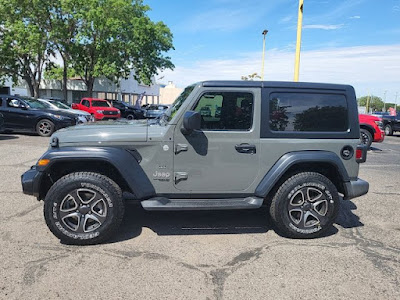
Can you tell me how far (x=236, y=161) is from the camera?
374cm

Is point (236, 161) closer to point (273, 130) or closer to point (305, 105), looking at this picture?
point (273, 130)

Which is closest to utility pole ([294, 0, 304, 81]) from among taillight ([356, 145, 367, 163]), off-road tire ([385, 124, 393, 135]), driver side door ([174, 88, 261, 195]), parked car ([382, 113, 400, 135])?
taillight ([356, 145, 367, 163])

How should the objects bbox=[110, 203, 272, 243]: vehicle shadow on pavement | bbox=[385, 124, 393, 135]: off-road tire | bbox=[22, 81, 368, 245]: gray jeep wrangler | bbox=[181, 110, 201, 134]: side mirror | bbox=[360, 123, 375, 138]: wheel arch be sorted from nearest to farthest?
bbox=[181, 110, 201, 134]: side mirror
bbox=[22, 81, 368, 245]: gray jeep wrangler
bbox=[110, 203, 272, 243]: vehicle shadow on pavement
bbox=[360, 123, 375, 138]: wheel arch
bbox=[385, 124, 393, 135]: off-road tire

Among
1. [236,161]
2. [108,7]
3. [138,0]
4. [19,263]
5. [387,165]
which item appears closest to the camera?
[19,263]

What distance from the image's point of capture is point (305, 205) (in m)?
3.88

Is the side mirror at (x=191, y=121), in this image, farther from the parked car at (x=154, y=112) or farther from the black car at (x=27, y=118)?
the black car at (x=27, y=118)

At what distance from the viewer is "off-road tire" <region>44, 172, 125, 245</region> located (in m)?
3.51

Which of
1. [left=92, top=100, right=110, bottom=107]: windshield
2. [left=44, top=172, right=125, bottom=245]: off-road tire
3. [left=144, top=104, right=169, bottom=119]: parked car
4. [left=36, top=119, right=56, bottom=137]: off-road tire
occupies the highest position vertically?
[left=92, top=100, right=110, bottom=107]: windshield

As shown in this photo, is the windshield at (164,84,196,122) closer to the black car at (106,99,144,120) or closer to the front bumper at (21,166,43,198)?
the front bumper at (21,166,43,198)

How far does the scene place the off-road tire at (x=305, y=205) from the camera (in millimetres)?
3816

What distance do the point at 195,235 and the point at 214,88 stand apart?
175cm

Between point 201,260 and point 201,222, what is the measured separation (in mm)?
1041

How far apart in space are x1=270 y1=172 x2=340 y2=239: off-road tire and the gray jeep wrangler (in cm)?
1

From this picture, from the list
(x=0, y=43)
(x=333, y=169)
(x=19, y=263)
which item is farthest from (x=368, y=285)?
(x=0, y=43)
